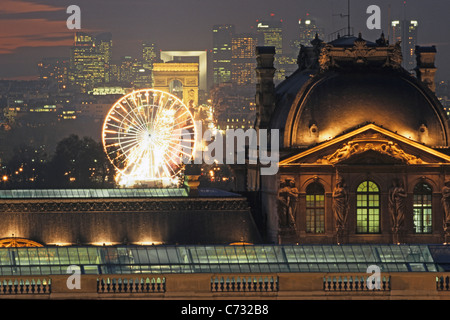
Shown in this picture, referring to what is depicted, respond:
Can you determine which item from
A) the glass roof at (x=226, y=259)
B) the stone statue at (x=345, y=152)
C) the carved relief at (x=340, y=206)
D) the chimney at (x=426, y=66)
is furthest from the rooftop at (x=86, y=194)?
the glass roof at (x=226, y=259)

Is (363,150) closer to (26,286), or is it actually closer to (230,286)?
(230,286)

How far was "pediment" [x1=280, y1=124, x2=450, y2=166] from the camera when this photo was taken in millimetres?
92250

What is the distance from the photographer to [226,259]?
68625 mm

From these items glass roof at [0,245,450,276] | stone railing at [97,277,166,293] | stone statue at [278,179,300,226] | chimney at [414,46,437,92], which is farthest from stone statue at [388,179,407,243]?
stone railing at [97,277,166,293]

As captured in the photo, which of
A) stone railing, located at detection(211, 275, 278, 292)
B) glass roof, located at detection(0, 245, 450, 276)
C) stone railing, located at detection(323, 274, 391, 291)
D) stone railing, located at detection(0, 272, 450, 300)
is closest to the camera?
stone railing, located at detection(0, 272, 450, 300)

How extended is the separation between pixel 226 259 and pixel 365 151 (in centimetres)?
2571

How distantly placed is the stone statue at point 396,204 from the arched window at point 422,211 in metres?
1.13

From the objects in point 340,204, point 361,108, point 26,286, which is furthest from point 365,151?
point 26,286

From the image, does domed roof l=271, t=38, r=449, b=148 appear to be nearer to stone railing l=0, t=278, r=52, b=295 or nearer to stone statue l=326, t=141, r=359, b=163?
stone statue l=326, t=141, r=359, b=163

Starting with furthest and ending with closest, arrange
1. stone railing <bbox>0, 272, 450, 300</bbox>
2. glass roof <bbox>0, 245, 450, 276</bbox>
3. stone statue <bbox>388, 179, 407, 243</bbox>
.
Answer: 1. stone statue <bbox>388, 179, 407, 243</bbox>
2. glass roof <bbox>0, 245, 450, 276</bbox>
3. stone railing <bbox>0, 272, 450, 300</bbox>

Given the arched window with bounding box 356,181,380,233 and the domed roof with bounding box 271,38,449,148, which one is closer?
the domed roof with bounding box 271,38,449,148

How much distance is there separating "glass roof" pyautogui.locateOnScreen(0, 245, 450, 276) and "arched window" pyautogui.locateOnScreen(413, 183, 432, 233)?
23006 mm

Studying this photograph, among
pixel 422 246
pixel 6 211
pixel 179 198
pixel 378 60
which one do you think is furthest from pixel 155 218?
pixel 422 246
